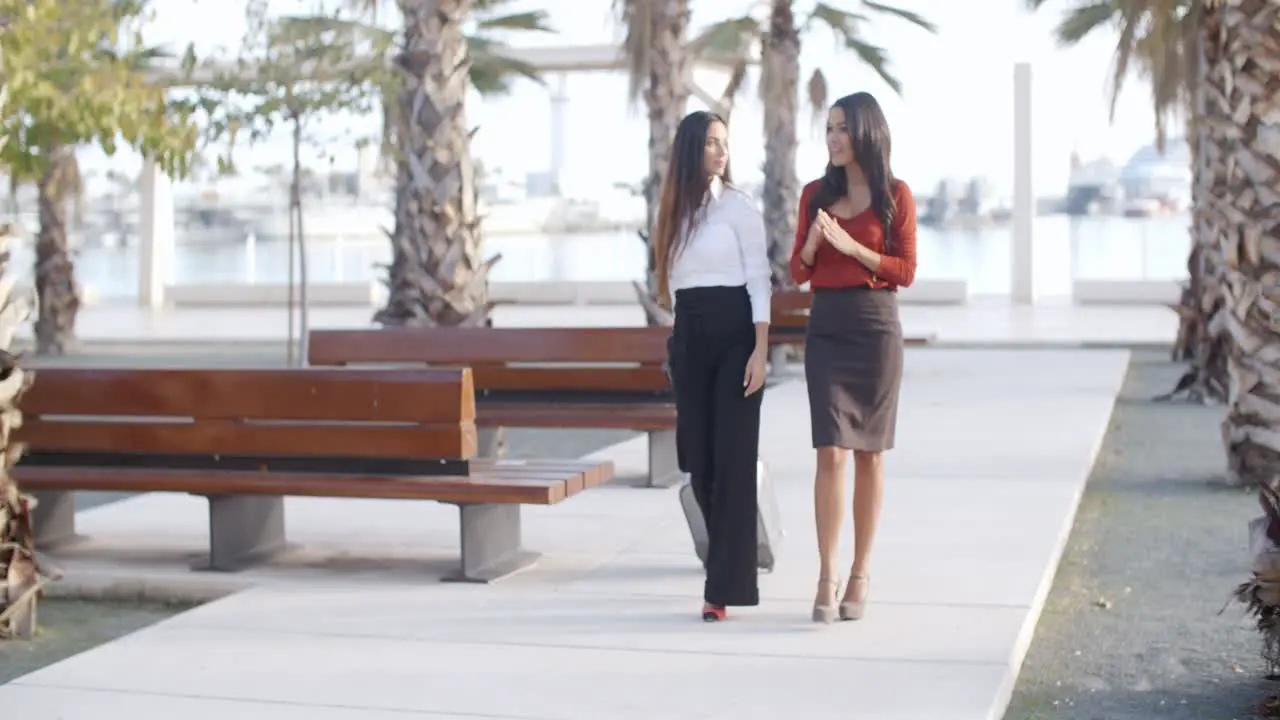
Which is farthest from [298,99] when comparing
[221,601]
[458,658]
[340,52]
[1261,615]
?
[1261,615]

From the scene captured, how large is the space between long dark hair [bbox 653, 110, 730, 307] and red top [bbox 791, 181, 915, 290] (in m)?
0.36

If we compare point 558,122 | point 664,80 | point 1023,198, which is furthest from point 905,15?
point 558,122

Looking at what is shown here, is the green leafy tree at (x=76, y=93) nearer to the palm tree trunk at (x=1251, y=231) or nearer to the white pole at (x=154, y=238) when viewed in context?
the palm tree trunk at (x=1251, y=231)

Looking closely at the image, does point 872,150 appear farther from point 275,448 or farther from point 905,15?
point 905,15

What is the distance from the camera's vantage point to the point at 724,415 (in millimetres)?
5672

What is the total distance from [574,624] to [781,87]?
15111mm

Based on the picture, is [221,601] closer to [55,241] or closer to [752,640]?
[752,640]

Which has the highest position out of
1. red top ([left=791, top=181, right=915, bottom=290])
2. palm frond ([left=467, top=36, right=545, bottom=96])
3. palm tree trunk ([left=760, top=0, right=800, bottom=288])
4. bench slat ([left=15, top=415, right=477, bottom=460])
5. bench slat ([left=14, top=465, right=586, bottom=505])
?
palm frond ([left=467, top=36, right=545, bottom=96])

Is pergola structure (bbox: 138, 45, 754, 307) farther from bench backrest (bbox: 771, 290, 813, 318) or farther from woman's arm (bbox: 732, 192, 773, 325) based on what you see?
woman's arm (bbox: 732, 192, 773, 325)

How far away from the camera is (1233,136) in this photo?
876 cm

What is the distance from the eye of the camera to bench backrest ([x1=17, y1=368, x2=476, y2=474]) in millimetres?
6434

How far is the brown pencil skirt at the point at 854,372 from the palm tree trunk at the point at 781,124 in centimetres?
1430

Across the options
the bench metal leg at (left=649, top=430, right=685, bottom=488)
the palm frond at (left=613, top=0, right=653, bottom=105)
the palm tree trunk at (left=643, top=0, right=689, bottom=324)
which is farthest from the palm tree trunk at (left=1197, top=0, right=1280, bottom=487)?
the palm frond at (left=613, top=0, right=653, bottom=105)

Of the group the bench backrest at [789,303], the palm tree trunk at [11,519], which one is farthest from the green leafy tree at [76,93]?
the bench backrest at [789,303]
